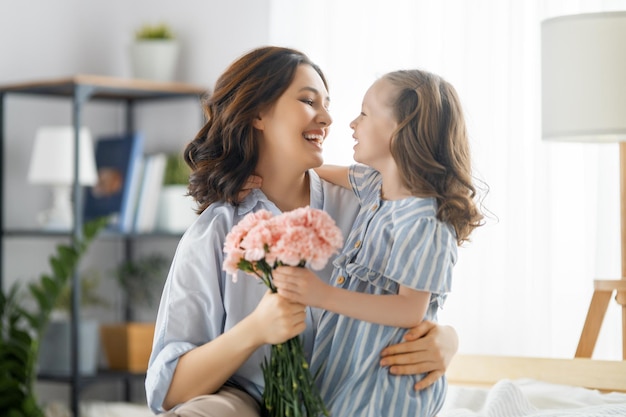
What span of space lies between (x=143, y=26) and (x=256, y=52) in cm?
237

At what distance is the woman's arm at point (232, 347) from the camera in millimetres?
1632

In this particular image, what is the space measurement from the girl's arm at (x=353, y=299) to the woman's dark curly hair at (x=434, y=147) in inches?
6.7

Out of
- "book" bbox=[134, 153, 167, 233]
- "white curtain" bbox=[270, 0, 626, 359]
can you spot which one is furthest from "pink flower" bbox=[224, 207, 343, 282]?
→ "book" bbox=[134, 153, 167, 233]

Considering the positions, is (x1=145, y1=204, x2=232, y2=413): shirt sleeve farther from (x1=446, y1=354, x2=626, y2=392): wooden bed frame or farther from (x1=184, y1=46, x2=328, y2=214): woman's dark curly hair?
(x1=446, y1=354, x2=626, y2=392): wooden bed frame

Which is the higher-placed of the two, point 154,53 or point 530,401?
point 154,53

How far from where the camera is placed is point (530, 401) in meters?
2.29

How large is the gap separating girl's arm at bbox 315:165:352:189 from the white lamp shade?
1.90m

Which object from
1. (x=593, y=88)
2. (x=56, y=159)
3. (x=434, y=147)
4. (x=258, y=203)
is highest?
(x=593, y=88)

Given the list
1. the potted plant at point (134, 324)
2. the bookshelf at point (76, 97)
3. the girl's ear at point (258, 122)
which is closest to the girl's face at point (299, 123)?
the girl's ear at point (258, 122)

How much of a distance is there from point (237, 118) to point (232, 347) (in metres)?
0.49

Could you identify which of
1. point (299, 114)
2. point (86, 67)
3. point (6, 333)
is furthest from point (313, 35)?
point (299, 114)

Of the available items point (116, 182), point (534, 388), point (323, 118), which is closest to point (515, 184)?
point (534, 388)

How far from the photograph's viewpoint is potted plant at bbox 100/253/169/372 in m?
3.93

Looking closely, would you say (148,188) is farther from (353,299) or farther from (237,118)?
(353,299)
